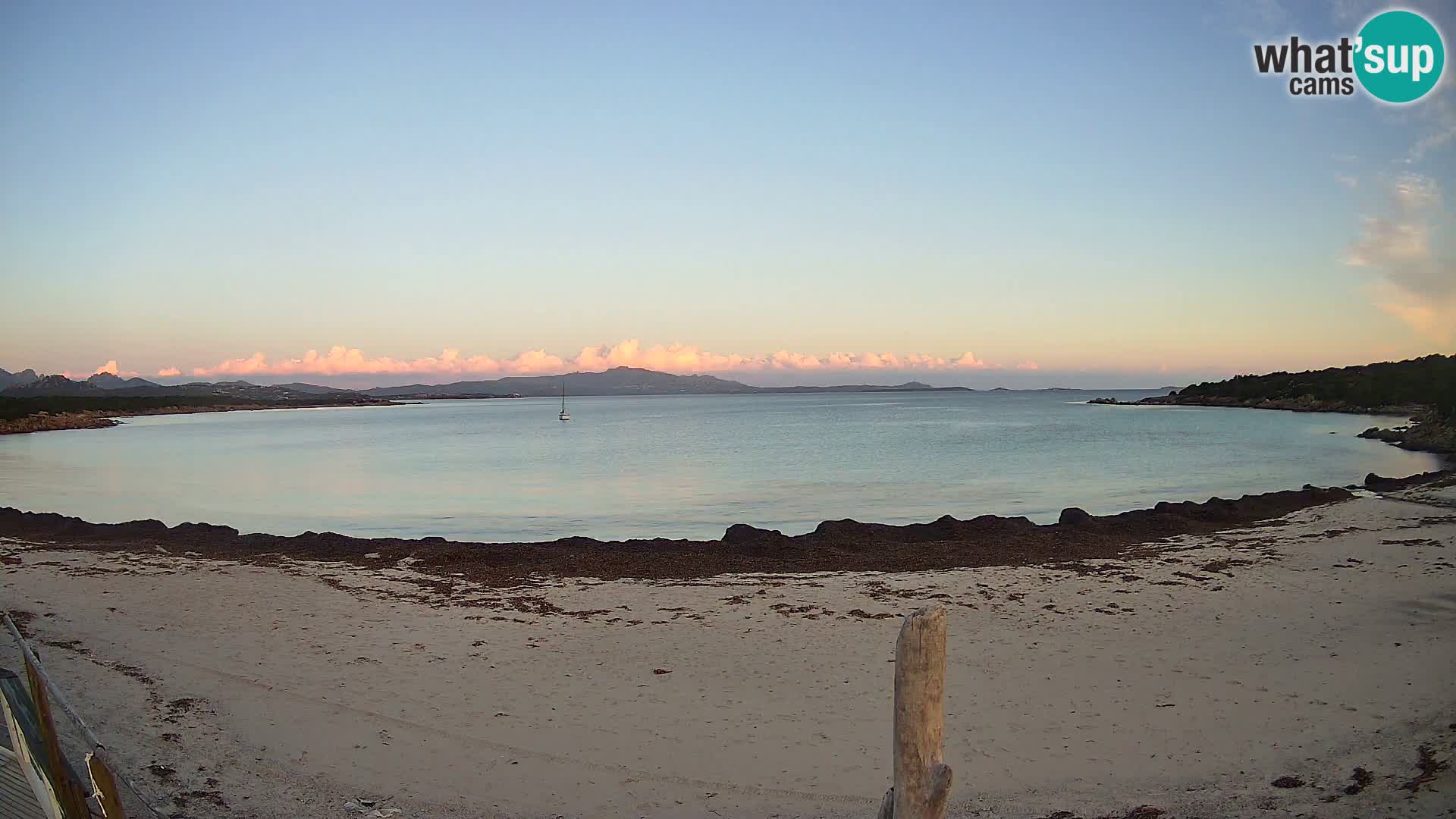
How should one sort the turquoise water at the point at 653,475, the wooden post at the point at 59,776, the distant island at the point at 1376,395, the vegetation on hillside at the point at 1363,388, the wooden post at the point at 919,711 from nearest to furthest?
the wooden post at the point at 919,711 < the wooden post at the point at 59,776 < the turquoise water at the point at 653,475 < the distant island at the point at 1376,395 < the vegetation on hillside at the point at 1363,388

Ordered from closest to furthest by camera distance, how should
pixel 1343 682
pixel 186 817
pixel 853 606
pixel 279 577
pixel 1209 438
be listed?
pixel 186 817, pixel 1343 682, pixel 853 606, pixel 279 577, pixel 1209 438

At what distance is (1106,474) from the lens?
105 feet

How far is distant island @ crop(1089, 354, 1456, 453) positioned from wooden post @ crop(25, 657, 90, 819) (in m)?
40.3

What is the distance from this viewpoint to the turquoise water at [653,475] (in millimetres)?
23406

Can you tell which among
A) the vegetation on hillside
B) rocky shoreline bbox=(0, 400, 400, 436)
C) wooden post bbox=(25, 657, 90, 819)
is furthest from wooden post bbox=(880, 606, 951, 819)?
rocky shoreline bbox=(0, 400, 400, 436)

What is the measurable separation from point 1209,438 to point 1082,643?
45367 millimetres

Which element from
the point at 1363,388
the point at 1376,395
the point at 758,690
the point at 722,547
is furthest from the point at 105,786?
the point at 1363,388

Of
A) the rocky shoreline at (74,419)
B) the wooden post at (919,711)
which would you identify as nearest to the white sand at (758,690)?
the wooden post at (919,711)

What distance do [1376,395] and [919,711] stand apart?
3065 inches

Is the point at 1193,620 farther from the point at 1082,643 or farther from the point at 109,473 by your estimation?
the point at 109,473

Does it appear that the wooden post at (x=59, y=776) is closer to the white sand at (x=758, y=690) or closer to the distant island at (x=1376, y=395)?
the white sand at (x=758, y=690)

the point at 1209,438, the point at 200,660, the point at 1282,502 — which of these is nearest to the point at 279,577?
the point at 200,660

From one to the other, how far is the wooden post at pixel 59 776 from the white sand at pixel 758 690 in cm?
106

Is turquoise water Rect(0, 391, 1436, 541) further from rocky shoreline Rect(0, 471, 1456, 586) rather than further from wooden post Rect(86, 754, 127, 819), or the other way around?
wooden post Rect(86, 754, 127, 819)
